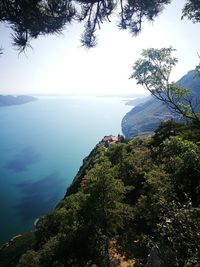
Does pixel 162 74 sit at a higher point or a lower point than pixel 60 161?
higher

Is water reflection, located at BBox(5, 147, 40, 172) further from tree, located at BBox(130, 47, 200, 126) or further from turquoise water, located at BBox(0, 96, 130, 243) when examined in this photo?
tree, located at BBox(130, 47, 200, 126)

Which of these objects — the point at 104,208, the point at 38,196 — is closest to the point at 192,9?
the point at 104,208

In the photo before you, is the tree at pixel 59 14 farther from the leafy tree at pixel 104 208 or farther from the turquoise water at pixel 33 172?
the turquoise water at pixel 33 172

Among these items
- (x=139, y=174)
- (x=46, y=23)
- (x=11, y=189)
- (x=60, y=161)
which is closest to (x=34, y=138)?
(x=60, y=161)

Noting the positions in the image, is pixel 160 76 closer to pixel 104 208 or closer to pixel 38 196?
pixel 104 208

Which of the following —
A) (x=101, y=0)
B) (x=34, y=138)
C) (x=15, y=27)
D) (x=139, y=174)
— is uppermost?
(x=101, y=0)

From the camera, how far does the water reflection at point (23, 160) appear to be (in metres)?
117

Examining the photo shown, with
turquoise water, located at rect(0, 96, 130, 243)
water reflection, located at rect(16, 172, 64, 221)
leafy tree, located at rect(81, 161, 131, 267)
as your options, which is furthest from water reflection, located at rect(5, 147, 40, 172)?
leafy tree, located at rect(81, 161, 131, 267)

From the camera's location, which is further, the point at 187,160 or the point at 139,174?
the point at 139,174

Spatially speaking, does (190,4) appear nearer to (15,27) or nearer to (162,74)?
(162,74)

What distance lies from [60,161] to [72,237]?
115488 millimetres

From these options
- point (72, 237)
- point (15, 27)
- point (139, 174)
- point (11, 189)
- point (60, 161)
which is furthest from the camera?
point (60, 161)

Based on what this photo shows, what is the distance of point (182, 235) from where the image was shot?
4820 millimetres

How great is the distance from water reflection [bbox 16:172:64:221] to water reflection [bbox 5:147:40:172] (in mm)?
17694
